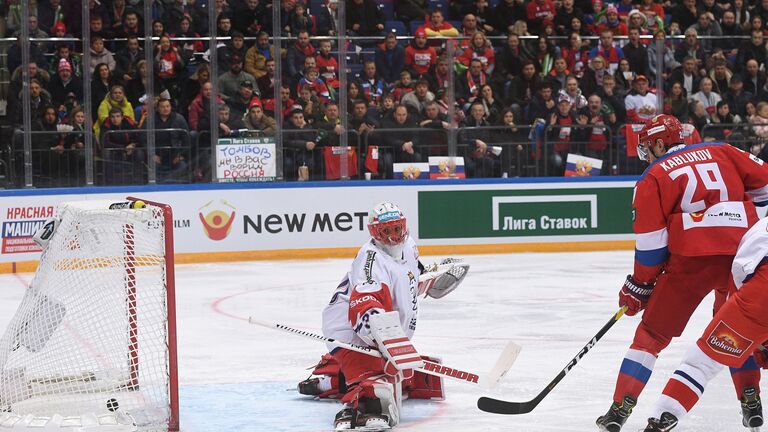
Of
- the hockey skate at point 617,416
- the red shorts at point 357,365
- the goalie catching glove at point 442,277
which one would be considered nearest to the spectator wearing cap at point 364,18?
the goalie catching glove at point 442,277

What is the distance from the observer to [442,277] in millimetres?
5508

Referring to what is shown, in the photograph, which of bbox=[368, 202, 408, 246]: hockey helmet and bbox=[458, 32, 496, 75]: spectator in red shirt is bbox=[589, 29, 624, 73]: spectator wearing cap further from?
bbox=[368, 202, 408, 246]: hockey helmet

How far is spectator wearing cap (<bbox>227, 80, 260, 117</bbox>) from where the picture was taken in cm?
1082

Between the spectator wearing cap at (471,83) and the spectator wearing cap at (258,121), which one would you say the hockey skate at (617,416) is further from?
the spectator wearing cap at (471,83)

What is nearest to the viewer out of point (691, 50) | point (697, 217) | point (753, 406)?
point (697, 217)

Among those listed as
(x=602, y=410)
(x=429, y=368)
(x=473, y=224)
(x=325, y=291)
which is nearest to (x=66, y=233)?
(x=429, y=368)

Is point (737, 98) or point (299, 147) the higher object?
point (737, 98)

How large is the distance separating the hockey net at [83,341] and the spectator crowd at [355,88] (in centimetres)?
567

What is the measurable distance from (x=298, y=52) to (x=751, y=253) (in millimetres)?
7408

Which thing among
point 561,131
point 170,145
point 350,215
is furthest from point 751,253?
point 561,131

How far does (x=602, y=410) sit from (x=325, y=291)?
4202mm

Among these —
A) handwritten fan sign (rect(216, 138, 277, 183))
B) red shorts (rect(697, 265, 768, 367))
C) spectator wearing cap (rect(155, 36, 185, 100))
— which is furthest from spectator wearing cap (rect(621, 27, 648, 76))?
red shorts (rect(697, 265, 768, 367))

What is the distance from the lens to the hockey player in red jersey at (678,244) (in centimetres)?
434

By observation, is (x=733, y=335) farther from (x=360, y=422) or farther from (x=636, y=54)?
(x=636, y=54)
